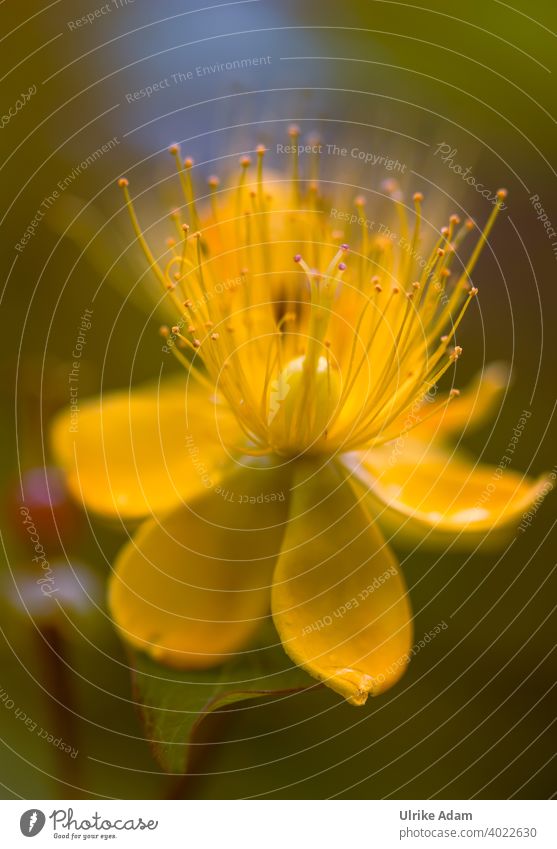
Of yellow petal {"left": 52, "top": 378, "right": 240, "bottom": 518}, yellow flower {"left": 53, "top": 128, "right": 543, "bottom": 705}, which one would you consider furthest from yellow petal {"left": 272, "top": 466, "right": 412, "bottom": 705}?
yellow petal {"left": 52, "top": 378, "right": 240, "bottom": 518}

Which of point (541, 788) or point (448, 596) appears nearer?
point (541, 788)

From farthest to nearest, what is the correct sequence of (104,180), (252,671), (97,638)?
1. (104,180)
2. (97,638)
3. (252,671)

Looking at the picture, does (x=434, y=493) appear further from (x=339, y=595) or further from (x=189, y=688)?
(x=189, y=688)

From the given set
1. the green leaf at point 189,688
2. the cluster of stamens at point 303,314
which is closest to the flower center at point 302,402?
the cluster of stamens at point 303,314

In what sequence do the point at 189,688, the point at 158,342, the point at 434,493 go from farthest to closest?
1. the point at 158,342
2. the point at 434,493
3. the point at 189,688

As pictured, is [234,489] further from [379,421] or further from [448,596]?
[448,596]

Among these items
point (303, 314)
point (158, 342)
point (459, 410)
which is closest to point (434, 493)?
point (459, 410)
